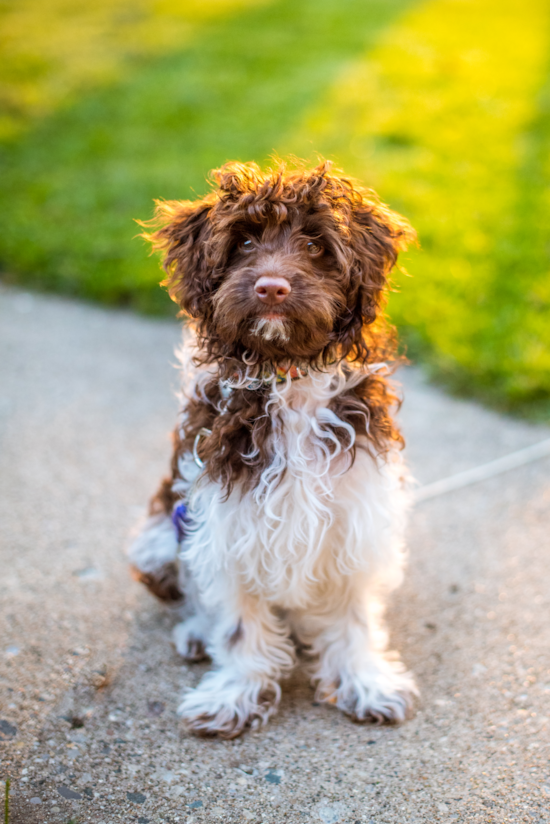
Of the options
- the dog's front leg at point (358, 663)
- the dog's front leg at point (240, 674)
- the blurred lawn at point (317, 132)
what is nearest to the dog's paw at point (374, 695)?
the dog's front leg at point (358, 663)

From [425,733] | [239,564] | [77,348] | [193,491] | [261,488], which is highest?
[261,488]

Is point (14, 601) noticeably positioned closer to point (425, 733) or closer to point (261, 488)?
point (261, 488)

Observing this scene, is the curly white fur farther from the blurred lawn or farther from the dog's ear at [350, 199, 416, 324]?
the blurred lawn

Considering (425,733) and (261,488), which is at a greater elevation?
(261,488)

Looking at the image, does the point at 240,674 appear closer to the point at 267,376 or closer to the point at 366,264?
the point at 267,376

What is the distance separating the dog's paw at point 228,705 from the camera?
2566 millimetres

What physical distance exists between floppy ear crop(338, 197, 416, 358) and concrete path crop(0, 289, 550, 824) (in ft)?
4.52

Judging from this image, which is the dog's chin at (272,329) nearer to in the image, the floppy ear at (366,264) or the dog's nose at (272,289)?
the dog's nose at (272,289)

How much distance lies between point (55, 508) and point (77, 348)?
1947 mm

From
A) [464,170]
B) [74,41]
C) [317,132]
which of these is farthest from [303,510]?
[74,41]

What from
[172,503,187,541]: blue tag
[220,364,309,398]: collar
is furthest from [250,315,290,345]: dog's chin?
[172,503,187,541]: blue tag

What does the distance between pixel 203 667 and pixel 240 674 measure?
11.6 inches

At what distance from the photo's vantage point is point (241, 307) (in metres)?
2.14

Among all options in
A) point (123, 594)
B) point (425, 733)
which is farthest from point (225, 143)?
point (425, 733)
